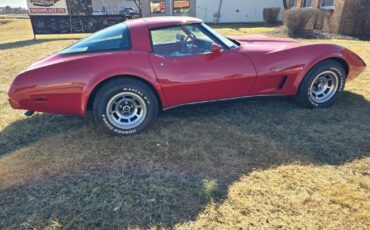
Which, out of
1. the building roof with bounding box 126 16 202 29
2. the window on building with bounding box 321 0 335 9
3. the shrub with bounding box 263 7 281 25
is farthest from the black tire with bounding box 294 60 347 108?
the shrub with bounding box 263 7 281 25

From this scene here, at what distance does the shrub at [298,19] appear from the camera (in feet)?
43.3

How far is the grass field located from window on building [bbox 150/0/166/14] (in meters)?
28.8

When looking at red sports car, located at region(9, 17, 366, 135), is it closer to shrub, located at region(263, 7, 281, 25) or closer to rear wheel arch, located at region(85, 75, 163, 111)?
rear wheel arch, located at region(85, 75, 163, 111)

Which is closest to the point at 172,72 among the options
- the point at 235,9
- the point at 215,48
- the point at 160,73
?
the point at 160,73

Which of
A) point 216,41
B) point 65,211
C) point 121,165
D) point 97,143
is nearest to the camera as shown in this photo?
point 65,211

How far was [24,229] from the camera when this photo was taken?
2398 mm

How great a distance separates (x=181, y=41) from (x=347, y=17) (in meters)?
11.9

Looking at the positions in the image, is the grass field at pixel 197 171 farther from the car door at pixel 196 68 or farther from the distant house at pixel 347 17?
the distant house at pixel 347 17

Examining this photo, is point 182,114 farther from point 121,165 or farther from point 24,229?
point 24,229

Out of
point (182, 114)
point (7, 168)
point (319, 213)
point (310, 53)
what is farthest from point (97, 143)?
point (310, 53)

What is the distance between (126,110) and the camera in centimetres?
375

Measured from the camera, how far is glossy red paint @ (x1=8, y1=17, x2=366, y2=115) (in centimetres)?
347

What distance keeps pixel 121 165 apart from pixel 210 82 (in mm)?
1542

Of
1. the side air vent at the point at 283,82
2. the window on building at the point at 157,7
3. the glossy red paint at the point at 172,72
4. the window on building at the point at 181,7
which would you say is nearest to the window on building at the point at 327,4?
the glossy red paint at the point at 172,72
